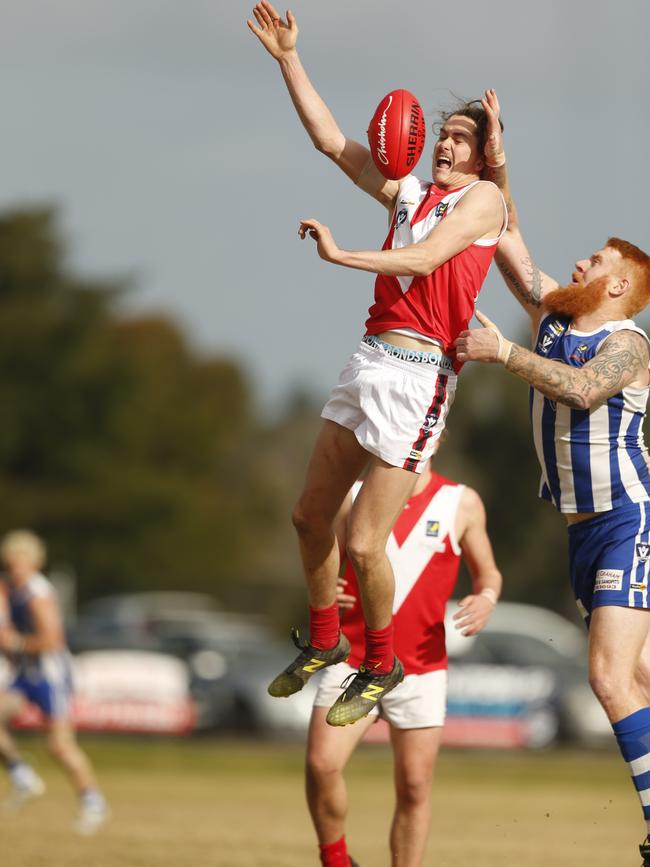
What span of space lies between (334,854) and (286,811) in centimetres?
743

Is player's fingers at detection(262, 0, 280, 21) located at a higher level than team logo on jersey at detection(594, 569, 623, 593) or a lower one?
higher

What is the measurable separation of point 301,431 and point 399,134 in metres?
83.3

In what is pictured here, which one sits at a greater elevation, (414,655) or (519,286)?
(519,286)

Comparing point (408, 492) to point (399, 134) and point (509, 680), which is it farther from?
point (509, 680)

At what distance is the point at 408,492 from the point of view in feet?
22.8

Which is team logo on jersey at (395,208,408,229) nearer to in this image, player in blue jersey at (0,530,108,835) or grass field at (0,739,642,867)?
grass field at (0,739,642,867)

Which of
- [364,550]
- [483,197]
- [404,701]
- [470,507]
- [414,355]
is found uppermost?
[483,197]

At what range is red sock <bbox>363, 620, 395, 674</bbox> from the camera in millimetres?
7121

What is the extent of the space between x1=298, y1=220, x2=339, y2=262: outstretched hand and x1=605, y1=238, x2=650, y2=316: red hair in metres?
1.70

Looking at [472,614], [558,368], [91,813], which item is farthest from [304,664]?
[91,813]

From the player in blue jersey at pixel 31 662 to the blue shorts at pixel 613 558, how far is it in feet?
25.1

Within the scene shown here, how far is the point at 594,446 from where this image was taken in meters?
7.18

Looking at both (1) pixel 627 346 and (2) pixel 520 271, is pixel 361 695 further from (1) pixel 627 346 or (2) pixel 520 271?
(2) pixel 520 271

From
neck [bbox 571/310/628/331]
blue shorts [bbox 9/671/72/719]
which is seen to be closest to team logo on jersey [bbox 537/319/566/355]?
neck [bbox 571/310/628/331]
